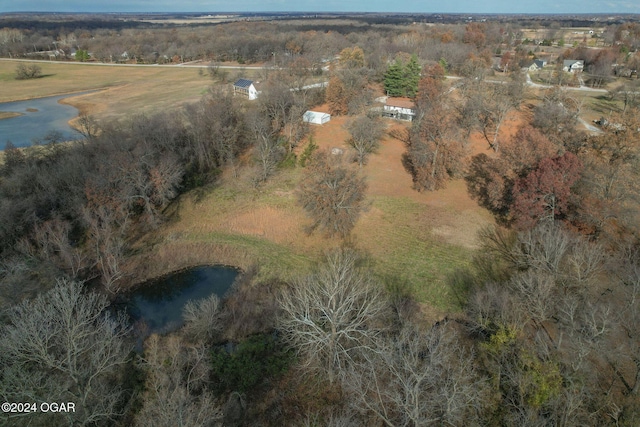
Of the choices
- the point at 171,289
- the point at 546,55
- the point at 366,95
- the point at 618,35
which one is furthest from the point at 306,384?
the point at 618,35

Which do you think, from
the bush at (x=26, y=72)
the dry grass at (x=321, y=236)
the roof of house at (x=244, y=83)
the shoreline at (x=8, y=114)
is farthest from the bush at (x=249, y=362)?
the bush at (x=26, y=72)

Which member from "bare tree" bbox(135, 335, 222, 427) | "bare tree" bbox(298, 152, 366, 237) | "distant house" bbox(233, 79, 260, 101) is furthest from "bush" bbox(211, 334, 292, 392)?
"distant house" bbox(233, 79, 260, 101)

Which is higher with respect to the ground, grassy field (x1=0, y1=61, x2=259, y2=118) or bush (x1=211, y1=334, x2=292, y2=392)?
grassy field (x1=0, y1=61, x2=259, y2=118)

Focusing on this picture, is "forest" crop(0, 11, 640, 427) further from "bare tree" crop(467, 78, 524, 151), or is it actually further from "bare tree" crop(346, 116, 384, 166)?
"bare tree" crop(467, 78, 524, 151)

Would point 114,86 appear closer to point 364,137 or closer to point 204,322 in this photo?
point 364,137

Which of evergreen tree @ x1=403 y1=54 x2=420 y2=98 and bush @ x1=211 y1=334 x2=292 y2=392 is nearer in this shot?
bush @ x1=211 y1=334 x2=292 y2=392

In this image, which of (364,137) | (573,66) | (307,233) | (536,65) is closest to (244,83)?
(364,137)

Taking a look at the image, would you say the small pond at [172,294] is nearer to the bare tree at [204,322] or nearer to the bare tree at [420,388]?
the bare tree at [204,322]
